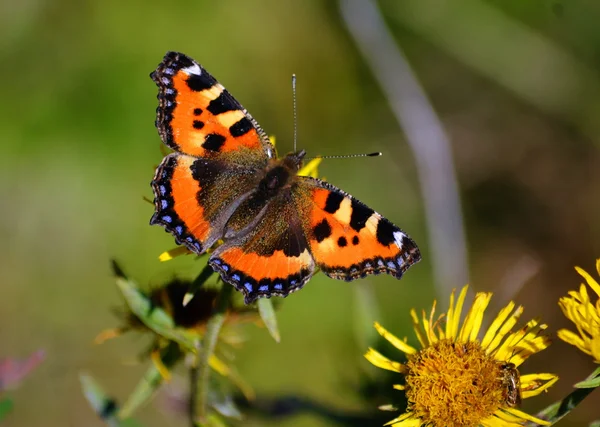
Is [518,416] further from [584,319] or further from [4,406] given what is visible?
[4,406]

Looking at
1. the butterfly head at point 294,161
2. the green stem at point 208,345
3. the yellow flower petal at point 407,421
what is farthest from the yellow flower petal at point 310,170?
the yellow flower petal at point 407,421

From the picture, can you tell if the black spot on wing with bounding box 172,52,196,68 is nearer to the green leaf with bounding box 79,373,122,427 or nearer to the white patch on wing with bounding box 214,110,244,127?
the white patch on wing with bounding box 214,110,244,127

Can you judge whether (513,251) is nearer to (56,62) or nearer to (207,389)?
(207,389)

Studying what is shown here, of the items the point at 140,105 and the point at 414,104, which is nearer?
the point at 414,104

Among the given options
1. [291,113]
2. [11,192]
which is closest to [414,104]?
[291,113]

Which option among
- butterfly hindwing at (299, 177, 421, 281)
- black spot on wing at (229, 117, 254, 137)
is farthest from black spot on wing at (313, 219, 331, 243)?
black spot on wing at (229, 117, 254, 137)

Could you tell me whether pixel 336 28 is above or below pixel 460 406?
above

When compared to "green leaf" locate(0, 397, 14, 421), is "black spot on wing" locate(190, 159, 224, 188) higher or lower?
higher
